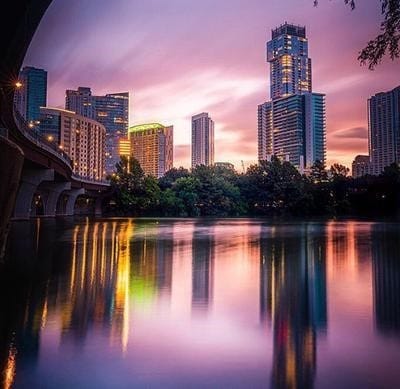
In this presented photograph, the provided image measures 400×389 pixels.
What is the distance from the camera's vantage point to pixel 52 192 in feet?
228

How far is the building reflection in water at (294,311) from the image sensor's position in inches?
192

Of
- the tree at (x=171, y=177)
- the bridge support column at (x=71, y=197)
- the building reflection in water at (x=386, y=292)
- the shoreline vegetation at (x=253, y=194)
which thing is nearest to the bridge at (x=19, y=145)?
the bridge support column at (x=71, y=197)

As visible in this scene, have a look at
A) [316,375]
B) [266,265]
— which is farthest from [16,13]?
[316,375]

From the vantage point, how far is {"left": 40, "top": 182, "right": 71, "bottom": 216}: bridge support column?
6777 centimetres

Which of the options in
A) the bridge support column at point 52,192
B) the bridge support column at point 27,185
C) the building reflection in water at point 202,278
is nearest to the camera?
the building reflection in water at point 202,278

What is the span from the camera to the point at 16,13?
13.7 m

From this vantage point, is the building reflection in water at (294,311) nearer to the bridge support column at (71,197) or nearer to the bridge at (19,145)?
the bridge at (19,145)

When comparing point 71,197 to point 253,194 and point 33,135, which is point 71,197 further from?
point 33,135

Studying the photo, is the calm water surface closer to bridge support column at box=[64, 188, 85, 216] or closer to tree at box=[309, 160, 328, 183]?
bridge support column at box=[64, 188, 85, 216]

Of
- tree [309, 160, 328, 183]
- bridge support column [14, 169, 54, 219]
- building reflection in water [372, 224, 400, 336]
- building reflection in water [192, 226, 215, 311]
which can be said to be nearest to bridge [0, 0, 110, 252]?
bridge support column [14, 169, 54, 219]

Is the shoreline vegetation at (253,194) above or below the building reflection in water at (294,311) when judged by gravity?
above

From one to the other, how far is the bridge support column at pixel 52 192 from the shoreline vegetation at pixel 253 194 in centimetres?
2446

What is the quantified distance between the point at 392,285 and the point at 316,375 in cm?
619

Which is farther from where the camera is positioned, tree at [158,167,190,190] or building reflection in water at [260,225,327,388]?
tree at [158,167,190,190]
